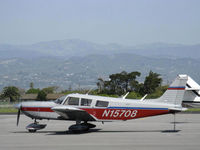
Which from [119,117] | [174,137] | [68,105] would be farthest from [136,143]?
[68,105]

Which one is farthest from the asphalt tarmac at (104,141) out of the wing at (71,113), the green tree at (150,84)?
the green tree at (150,84)

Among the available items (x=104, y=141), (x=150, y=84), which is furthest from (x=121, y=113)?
(x=150, y=84)

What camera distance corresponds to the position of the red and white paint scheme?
55.8 ft

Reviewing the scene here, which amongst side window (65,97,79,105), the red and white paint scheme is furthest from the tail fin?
side window (65,97,79,105)

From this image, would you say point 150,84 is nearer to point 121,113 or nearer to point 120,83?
point 120,83

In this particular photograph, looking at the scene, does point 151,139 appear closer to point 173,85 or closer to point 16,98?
point 173,85

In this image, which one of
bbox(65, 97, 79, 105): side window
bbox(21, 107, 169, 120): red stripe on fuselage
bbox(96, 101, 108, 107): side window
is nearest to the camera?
bbox(21, 107, 169, 120): red stripe on fuselage

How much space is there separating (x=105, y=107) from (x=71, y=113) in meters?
1.60

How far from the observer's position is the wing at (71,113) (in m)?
16.8

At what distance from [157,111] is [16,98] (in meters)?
64.3

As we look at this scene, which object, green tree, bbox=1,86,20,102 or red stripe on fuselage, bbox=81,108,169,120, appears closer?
red stripe on fuselage, bbox=81,108,169,120

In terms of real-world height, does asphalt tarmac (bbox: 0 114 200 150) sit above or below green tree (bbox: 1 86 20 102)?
above

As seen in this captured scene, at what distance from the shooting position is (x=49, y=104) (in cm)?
1780

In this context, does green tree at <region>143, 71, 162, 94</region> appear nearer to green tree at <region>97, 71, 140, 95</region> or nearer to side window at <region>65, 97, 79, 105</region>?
green tree at <region>97, 71, 140, 95</region>
